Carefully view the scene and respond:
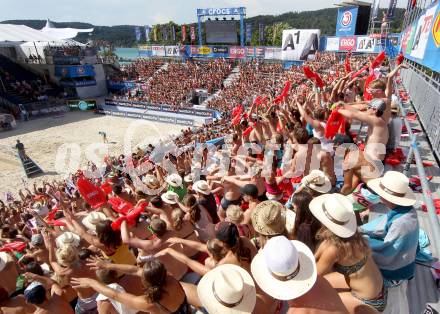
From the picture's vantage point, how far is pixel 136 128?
24250 millimetres

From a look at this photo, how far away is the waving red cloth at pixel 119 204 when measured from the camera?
5180mm

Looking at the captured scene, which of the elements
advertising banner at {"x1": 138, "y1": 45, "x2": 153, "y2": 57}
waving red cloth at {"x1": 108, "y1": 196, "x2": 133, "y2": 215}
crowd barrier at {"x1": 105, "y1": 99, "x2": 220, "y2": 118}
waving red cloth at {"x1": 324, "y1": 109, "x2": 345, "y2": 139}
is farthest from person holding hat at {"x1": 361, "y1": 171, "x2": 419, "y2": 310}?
advertising banner at {"x1": 138, "y1": 45, "x2": 153, "y2": 57}

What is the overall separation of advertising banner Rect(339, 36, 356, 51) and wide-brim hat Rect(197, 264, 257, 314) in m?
32.3

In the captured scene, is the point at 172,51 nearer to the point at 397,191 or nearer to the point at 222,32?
the point at 222,32

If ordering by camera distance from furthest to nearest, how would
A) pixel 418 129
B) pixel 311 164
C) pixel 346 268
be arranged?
pixel 418 129
pixel 311 164
pixel 346 268

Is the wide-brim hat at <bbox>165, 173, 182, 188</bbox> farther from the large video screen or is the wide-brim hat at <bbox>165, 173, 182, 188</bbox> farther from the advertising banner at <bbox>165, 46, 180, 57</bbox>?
the advertising banner at <bbox>165, 46, 180, 57</bbox>

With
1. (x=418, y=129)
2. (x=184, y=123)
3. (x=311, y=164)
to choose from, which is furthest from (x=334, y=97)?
(x=184, y=123)

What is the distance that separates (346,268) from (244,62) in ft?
115

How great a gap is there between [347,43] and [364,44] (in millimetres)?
1714

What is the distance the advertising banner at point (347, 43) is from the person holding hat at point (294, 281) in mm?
32149

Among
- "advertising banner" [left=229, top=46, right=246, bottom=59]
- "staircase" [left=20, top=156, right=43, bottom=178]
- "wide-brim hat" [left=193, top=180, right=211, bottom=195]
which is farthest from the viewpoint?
"advertising banner" [left=229, top=46, right=246, bottom=59]

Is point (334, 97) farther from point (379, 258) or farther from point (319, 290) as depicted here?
point (319, 290)

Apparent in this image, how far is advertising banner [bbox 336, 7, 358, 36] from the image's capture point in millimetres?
31433

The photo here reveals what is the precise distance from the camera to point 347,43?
98.3ft
